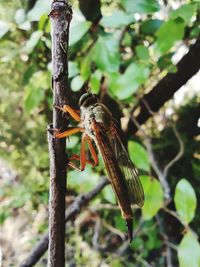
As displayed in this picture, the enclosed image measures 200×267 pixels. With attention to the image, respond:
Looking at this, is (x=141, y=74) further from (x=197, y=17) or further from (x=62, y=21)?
(x=62, y=21)

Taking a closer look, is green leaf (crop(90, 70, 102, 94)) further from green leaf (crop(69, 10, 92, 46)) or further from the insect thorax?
the insect thorax

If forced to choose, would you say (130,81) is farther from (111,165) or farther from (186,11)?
(111,165)

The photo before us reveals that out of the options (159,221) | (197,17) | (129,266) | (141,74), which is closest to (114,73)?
(141,74)

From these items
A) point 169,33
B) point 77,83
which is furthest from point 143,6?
point 77,83

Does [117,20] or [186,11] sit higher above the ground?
[117,20]

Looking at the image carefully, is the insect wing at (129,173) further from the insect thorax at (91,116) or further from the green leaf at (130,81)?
the green leaf at (130,81)

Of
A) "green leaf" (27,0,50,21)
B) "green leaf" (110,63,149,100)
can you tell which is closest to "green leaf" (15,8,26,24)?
"green leaf" (27,0,50,21)

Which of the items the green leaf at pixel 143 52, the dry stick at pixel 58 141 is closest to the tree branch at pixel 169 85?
the green leaf at pixel 143 52
